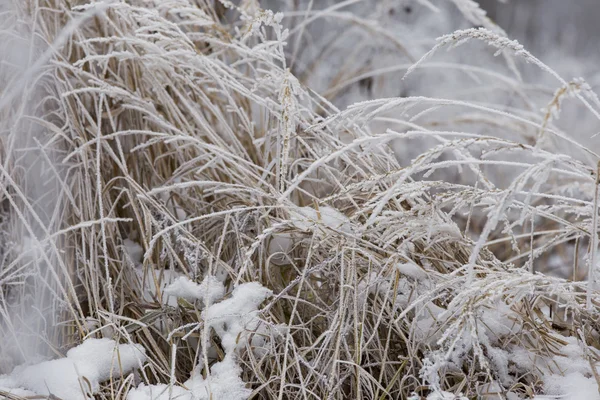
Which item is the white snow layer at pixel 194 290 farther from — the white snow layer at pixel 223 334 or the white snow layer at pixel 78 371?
the white snow layer at pixel 78 371

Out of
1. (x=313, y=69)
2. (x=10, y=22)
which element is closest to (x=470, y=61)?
(x=313, y=69)

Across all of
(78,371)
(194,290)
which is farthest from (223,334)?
(78,371)

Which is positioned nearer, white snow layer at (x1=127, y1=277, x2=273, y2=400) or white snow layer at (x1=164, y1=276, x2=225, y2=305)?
white snow layer at (x1=127, y1=277, x2=273, y2=400)

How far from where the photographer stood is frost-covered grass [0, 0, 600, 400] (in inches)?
43.8

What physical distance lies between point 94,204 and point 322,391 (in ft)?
2.14

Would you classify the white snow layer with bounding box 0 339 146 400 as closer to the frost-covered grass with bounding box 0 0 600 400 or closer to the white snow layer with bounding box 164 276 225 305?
the frost-covered grass with bounding box 0 0 600 400

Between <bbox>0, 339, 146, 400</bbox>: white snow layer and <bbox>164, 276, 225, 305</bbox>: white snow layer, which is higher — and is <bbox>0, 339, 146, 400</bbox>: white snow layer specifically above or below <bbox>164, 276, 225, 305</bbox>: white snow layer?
below

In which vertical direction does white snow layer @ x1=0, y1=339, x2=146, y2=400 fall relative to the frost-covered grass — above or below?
below

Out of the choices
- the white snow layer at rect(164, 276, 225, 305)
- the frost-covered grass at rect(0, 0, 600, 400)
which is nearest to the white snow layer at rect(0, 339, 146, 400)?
the frost-covered grass at rect(0, 0, 600, 400)

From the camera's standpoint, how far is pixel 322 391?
1.15m

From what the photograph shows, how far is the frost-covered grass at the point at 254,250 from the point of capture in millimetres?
1112

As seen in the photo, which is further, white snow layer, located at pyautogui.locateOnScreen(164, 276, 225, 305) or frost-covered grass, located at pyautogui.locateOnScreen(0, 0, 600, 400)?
white snow layer, located at pyautogui.locateOnScreen(164, 276, 225, 305)

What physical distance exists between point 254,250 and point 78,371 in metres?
0.38

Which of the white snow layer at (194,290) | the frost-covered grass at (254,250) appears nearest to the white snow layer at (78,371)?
the frost-covered grass at (254,250)
